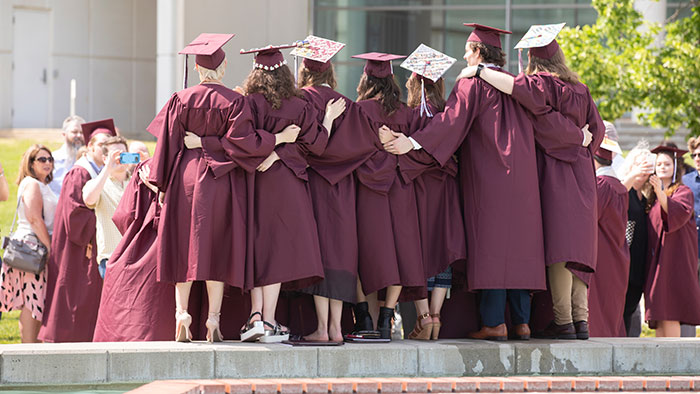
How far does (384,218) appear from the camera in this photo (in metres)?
7.57

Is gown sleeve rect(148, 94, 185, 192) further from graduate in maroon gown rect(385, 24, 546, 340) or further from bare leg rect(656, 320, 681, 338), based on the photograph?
bare leg rect(656, 320, 681, 338)

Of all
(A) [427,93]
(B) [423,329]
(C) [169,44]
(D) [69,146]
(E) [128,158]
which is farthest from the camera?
(C) [169,44]

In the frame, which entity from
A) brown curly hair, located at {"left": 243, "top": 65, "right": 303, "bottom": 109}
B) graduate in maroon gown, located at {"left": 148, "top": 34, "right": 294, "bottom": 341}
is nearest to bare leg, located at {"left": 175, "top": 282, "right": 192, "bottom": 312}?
graduate in maroon gown, located at {"left": 148, "top": 34, "right": 294, "bottom": 341}

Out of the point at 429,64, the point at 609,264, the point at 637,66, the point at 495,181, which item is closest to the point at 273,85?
the point at 429,64

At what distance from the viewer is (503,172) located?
301 inches

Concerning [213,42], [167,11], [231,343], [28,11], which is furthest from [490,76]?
[28,11]

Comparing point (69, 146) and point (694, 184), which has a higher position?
point (69, 146)

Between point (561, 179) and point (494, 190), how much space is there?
1.65 feet

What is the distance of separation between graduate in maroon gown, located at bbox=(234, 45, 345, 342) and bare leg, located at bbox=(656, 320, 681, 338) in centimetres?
374

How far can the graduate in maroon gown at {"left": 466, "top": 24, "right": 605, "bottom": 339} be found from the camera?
7.70 meters

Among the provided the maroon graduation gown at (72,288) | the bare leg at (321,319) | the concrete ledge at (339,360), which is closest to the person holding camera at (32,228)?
the maroon graduation gown at (72,288)

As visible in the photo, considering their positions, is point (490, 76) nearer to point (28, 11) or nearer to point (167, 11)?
point (167, 11)

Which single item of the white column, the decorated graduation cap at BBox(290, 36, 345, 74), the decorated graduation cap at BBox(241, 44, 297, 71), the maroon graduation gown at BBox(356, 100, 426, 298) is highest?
the white column

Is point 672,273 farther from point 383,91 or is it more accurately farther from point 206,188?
point 206,188
